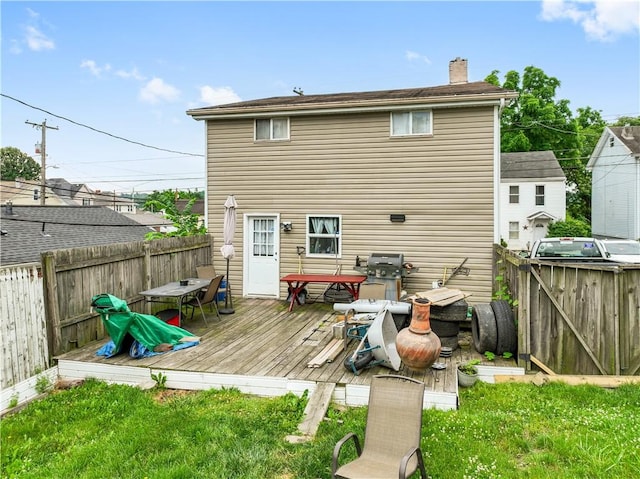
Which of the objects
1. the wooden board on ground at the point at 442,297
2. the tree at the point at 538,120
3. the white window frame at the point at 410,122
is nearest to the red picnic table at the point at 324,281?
the wooden board on ground at the point at 442,297

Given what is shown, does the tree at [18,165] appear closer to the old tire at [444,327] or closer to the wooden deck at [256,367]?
the wooden deck at [256,367]

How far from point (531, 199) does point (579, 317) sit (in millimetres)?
22737

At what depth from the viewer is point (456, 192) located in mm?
9234

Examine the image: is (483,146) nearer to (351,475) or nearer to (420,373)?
(420,373)

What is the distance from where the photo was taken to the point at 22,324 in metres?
5.32

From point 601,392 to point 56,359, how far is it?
6989mm

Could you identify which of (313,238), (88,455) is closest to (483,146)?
(313,238)

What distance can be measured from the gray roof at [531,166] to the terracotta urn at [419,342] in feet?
79.1

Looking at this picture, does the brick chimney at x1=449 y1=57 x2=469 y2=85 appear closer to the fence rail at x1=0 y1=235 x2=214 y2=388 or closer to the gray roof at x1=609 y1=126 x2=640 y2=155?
the fence rail at x1=0 y1=235 x2=214 y2=388

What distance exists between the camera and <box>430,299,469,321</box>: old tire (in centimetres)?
619

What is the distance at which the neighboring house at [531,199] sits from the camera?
25328 millimetres

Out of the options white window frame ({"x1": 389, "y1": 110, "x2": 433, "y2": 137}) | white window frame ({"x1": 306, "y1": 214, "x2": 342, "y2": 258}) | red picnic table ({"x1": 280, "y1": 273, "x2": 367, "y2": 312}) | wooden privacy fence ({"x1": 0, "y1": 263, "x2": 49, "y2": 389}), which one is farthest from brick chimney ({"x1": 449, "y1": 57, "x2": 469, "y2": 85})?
wooden privacy fence ({"x1": 0, "y1": 263, "x2": 49, "y2": 389})

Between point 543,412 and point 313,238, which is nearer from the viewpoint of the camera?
point 543,412

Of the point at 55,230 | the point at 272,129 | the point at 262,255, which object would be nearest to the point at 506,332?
the point at 262,255
